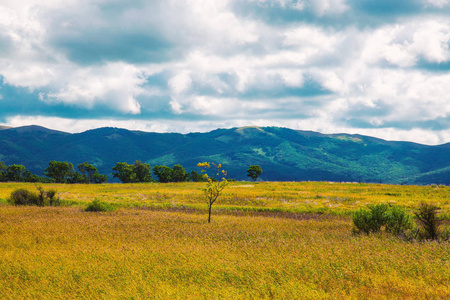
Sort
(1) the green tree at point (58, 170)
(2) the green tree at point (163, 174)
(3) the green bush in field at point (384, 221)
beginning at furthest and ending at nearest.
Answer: (2) the green tree at point (163, 174) → (1) the green tree at point (58, 170) → (3) the green bush in field at point (384, 221)

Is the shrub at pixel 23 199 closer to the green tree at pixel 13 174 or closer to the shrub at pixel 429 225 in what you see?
the shrub at pixel 429 225

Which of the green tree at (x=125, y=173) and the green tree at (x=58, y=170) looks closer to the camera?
the green tree at (x=58, y=170)

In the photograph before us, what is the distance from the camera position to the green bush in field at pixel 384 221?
17156 mm

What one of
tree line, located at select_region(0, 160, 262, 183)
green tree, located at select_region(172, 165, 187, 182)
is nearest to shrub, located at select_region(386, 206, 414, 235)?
tree line, located at select_region(0, 160, 262, 183)

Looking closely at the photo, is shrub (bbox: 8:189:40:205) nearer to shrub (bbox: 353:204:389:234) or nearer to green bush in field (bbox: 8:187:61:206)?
green bush in field (bbox: 8:187:61:206)

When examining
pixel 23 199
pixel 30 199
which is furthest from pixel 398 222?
pixel 23 199

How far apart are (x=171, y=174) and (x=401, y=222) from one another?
388ft

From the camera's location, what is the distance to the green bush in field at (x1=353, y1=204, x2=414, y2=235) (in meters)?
17.2

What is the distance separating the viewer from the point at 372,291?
800 cm

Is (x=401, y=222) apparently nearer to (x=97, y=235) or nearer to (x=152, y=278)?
(x=152, y=278)

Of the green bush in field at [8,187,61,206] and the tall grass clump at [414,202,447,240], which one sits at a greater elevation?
the tall grass clump at [414,202,447,240]

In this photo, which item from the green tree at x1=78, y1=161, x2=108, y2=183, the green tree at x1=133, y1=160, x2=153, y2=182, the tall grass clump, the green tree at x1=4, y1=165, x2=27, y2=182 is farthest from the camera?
the green tree at x1=78, y1=161, x2=108, y2=183

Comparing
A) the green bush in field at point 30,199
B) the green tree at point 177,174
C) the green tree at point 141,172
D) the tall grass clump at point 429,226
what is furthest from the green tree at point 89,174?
the tall grass clump at point 429,226

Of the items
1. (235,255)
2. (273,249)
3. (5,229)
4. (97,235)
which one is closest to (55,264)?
(97,235)
